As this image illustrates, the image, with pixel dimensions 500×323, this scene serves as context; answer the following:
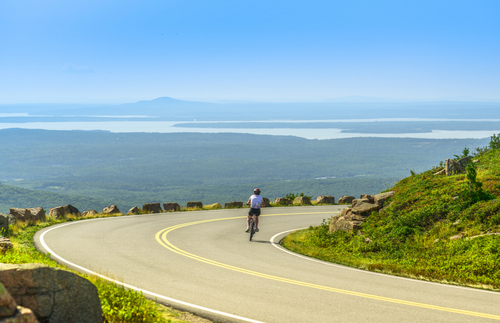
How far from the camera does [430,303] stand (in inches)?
339

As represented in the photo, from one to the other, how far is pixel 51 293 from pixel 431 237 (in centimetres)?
1211

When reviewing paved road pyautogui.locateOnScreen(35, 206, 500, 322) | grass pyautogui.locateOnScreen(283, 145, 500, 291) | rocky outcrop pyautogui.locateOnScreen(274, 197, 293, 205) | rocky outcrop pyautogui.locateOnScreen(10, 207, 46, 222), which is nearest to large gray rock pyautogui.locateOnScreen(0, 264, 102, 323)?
paved road pyautogui.locateOnScreen(35, 206, 500, 322)

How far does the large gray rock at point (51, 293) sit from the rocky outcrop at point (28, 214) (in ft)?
54.1

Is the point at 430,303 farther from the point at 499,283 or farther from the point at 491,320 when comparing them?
the point at 499,283

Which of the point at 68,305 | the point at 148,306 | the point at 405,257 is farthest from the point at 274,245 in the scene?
the point at 68,305

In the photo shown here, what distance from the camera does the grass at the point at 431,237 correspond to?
11.3m

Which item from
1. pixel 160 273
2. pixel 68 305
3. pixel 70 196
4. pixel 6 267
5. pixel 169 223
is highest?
pixel 6 267

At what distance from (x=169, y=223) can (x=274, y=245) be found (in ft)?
25.4

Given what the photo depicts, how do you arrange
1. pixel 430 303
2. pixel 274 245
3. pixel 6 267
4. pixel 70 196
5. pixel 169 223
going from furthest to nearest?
pixel 70 196, pixel 169 223, pixel 274 245, pixel 430 303, pixel 6 267

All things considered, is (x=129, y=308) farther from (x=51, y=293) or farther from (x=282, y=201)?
(x=282, y=201)

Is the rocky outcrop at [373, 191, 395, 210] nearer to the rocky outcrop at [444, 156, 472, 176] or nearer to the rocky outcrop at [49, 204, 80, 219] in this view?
the rocky outcrop at [444, 156, 472, 176]

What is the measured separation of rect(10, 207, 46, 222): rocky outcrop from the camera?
20.5m

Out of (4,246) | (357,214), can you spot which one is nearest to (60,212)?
(4,246)

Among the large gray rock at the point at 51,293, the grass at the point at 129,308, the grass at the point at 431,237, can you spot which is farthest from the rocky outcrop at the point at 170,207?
the large gray rock at the point at 51,293
